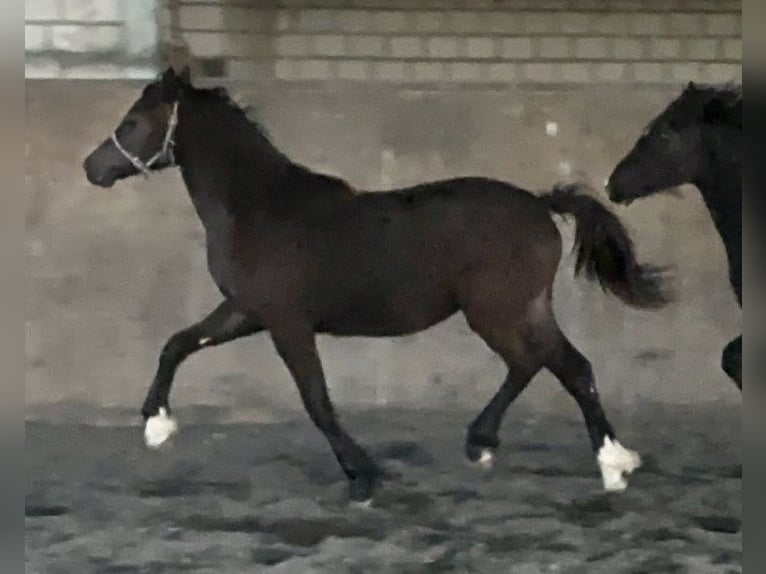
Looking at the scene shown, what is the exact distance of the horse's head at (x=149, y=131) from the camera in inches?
57.7

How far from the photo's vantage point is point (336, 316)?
4.83ft

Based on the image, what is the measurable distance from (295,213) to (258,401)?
31 cm

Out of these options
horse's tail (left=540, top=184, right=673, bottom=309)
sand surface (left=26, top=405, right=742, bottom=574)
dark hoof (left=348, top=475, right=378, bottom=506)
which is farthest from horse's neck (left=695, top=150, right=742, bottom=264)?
dark hoof (left=348, top=475, right=378, bottom=506)

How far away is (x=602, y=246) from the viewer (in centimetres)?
150

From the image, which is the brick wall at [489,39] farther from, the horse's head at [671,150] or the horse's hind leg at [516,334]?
the horse's hind leg at [516,334]

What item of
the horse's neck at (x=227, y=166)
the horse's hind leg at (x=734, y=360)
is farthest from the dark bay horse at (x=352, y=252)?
the horse's hind leg at (x=734, y=360)

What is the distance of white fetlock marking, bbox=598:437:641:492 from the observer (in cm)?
150

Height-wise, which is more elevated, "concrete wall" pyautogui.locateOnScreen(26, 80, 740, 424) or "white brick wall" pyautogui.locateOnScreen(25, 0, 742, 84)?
"white brick wall" pyautogui.locateOnScreen(25, 0, 742, 84)

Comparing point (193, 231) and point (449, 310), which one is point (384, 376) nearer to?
point (449, 310)

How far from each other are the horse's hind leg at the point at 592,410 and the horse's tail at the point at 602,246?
11 cm

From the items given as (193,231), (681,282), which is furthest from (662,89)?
(193,231)

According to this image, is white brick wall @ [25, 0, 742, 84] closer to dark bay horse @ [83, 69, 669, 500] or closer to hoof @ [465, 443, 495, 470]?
dark bay horse @ [83, 69, 669, 500]

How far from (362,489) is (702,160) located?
0.67 m

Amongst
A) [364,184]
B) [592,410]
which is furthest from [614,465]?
[364,184]
